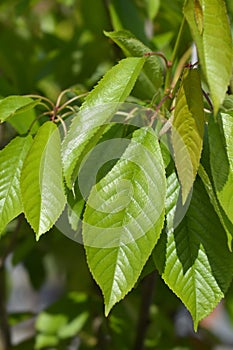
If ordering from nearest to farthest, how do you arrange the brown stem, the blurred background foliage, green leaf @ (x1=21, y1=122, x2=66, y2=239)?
green leaf @ (x1=21, y1=122, x2=66, y2=239) → the brown stem → the blurred background foliage

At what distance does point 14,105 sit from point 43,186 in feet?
0.41

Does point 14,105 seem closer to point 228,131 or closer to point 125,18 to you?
point 228,131

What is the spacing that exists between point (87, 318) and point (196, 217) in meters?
0.71

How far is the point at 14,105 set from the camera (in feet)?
2.52

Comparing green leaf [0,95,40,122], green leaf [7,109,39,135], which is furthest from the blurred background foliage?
green leaf [0,95,40,122]

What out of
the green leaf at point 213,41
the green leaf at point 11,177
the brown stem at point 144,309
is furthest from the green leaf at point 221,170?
the brown stem at point 144,309

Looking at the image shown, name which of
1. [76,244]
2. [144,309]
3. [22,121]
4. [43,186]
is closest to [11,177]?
[43,186]

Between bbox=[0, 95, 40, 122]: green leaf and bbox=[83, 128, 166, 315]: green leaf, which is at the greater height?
bbox=[0, 95, 40, 122]: green leaf

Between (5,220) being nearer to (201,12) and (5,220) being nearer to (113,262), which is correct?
(113,262)

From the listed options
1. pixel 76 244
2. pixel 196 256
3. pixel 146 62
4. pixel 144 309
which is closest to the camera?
pixel 196 256

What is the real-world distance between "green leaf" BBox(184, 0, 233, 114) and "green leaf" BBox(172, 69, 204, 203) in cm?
5

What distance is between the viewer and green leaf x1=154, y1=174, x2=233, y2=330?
701 millimetres

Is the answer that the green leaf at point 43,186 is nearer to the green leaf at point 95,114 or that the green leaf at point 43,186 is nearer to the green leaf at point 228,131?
the green leaf at point 95,114

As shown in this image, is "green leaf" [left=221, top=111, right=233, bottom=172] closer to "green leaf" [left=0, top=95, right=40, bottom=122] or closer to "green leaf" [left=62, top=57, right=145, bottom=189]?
"green leaf" [left=62, top=57, right=145, bottom=189]
